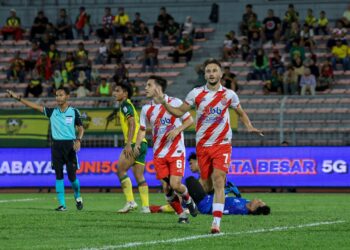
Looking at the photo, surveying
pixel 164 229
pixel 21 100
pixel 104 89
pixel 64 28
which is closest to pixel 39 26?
pixel 64 28

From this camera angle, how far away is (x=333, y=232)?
1434cm

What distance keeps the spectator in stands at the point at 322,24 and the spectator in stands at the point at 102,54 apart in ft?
25.4

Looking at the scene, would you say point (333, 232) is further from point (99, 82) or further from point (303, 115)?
point (99, 82)

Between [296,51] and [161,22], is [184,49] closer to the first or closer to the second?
[161,22]

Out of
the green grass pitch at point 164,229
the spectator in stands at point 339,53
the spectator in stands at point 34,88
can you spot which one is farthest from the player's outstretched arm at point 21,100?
the spectator in stands at point 339,53

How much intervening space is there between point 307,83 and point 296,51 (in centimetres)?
184

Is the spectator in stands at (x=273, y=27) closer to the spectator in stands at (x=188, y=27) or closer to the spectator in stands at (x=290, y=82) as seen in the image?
the spectator in stands at (x=188, y=27)

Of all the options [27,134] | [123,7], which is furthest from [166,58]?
[27,134]

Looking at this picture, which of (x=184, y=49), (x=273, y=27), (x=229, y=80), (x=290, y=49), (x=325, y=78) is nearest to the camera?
(x=229, y=80)

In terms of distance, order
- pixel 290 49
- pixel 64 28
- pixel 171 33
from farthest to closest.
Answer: pixel 64 28
pixel 171 33
pixel 290 49

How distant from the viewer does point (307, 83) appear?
34094 mm

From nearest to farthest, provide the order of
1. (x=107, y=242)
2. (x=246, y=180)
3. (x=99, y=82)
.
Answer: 1. (x=107, y=242)
2. (x=246, y=180)
3. (x=99, y=82)

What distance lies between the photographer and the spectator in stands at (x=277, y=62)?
35.5 metres

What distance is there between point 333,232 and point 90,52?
27240 millimetres
